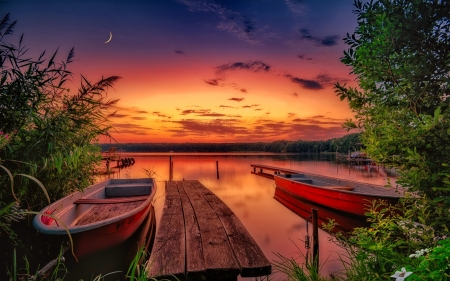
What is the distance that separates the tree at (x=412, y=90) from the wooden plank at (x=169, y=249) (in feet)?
8.77

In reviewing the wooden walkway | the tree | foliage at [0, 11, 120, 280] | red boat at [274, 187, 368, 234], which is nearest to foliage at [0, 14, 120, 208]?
foliage at [0, 11, 120, 280]

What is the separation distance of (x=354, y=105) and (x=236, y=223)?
3114 mm

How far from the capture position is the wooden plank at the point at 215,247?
3191mm

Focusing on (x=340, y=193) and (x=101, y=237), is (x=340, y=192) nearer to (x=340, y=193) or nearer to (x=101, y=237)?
(x=340, y=193)

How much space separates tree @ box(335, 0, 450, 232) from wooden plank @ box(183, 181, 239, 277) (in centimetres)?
218

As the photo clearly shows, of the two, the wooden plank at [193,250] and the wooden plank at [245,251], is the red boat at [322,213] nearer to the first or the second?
the wooden plank at [245,251]

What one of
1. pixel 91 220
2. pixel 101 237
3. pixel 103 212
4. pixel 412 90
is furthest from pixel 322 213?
pixel 412 90

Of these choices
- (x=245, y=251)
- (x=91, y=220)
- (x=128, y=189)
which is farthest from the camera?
(x=128, y=189)

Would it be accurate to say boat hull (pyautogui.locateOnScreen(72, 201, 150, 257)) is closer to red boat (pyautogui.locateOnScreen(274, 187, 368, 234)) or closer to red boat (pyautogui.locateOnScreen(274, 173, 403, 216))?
red boat (pyautogui.locateOnScreen(274, 187, 368, 234))

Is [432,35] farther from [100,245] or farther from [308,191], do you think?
[308,191]

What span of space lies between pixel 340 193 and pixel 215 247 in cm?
838

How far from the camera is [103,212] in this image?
281 inches

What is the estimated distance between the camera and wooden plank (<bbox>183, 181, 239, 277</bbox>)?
319 centimetres

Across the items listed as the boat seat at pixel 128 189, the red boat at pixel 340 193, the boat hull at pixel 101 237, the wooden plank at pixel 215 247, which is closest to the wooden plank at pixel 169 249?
the wooden plank at pixel 215 247
